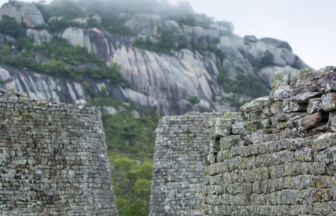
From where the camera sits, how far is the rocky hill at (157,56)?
220 ft

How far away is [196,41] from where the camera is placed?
8338 centimetres

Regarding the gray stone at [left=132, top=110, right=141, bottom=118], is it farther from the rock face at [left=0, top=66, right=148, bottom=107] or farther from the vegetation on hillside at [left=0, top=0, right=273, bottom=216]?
the rock face at [left=0, top=66, right=148, bottom=107]

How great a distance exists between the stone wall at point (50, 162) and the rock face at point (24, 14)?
60.8 metres

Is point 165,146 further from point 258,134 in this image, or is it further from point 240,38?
point 240,38

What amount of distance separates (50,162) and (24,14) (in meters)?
63.4

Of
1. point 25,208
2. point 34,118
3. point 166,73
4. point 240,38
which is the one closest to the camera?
point 25,208

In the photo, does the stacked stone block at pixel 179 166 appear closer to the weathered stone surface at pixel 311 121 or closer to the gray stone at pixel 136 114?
the weathered stone surface at pixel 311 121

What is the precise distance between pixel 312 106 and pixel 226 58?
78.1 m

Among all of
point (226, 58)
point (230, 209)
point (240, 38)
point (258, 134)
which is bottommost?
point (230, 209)

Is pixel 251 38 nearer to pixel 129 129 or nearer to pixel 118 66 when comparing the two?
pixel 118 66

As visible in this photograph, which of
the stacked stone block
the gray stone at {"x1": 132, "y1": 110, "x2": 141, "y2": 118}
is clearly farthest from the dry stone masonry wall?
the gray stone at {"x1": 132, "y1": 110, "x2": 141, "y2": 118}

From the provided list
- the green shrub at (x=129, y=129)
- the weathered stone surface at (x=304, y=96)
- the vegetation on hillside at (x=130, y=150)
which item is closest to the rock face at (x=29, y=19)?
the vegetation on hillside at (x=130, y=150)

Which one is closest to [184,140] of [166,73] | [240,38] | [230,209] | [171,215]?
[171,215]

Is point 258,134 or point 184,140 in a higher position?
point 184,140
